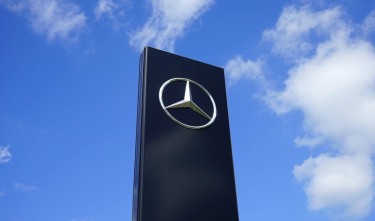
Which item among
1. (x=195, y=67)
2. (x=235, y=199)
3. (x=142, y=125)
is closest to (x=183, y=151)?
(x=142, y=125)

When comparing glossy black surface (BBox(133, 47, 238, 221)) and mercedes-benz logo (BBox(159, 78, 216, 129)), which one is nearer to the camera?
glossy black surface (BBox(133, 47, 238, 221))

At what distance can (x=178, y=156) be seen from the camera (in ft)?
18.9

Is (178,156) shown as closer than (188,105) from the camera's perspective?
Yes

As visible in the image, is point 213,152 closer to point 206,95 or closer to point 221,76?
point 206,95

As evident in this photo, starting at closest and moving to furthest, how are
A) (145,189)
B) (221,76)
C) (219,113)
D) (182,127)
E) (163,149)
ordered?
(145,189)
(163,149)
(182,127)
(219,113)
(221,76)

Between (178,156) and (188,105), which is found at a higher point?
(188,105)

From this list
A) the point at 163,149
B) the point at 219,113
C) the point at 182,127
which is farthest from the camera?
the point at 219,113

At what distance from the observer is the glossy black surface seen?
5273mm

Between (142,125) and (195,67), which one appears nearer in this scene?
(142,125)

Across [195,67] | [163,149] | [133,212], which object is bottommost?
[133,212]

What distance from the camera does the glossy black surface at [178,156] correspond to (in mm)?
5273

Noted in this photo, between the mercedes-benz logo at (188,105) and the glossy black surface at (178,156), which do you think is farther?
the mercedes-benz logo at (188,105)

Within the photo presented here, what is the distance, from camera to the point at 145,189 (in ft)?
17.0

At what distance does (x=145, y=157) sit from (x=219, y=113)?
1840 mm
